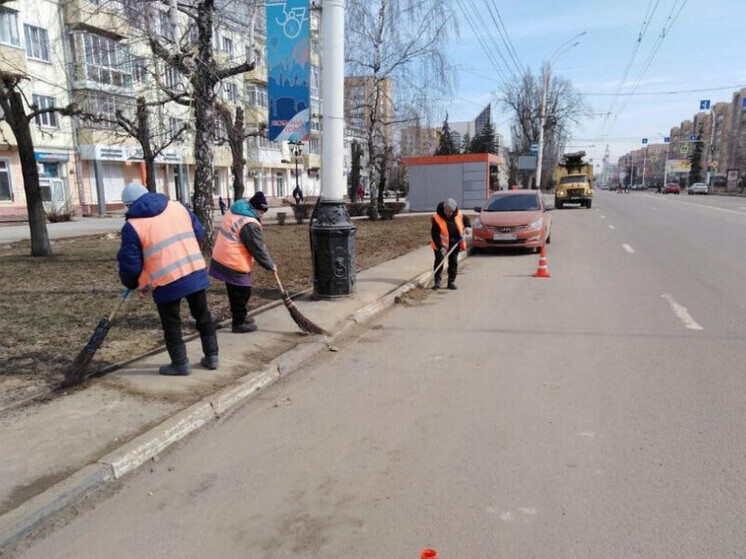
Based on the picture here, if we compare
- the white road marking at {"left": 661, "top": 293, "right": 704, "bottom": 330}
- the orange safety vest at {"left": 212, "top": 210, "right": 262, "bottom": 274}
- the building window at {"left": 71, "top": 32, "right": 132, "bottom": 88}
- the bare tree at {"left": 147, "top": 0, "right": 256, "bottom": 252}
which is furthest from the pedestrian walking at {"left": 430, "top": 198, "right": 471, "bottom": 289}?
the building window at {"left": 71, "top": 32, "right": 132, "bottom": 88}

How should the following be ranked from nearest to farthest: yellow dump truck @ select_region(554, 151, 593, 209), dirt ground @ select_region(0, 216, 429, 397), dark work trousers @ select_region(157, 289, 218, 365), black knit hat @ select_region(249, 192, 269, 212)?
dark work trousers @ select_region(157, 289, 218, 365) → dirt ground @ select_region(0, 216, 429, 397) → black knit hat @ select_region(249, 192, 269, 212) → yellow dump truck @ select_region(554, 151, 593, 209)

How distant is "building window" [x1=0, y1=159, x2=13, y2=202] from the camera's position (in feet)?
95.7

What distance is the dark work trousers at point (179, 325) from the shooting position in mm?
4930

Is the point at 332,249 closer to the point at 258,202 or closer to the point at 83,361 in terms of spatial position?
the point at 258,202

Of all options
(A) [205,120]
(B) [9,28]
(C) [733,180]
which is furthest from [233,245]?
(C) [733,180]

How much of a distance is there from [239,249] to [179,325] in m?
1.54

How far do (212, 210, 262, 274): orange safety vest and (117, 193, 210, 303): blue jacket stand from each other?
1.49 metres

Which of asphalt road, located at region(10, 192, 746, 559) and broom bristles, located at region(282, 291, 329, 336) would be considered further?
broom bristles, located at region(282, 291, 329, 336)

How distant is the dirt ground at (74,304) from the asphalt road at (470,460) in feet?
7.01

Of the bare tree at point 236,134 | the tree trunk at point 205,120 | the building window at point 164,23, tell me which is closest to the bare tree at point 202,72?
the tree trunk at point 205,120

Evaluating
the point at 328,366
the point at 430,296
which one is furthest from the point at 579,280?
the point at 328,366

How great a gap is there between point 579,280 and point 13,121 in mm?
12570

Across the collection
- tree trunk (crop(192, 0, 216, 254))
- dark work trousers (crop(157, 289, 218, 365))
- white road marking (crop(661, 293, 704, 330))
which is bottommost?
white road marking (crop(661, 293, 704, 330))

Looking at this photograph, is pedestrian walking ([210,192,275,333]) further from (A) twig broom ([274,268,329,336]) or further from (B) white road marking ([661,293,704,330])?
(B) white road marking ([661,293,704,330])
